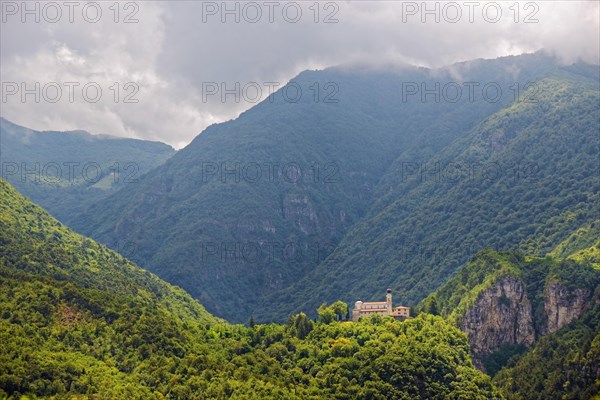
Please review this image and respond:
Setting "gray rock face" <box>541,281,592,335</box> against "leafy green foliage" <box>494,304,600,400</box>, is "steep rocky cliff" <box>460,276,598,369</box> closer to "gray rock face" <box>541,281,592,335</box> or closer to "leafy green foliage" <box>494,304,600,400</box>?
"gray rock face" <box>541,281,592,335</box>

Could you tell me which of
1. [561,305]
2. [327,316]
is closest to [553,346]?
[561,305]

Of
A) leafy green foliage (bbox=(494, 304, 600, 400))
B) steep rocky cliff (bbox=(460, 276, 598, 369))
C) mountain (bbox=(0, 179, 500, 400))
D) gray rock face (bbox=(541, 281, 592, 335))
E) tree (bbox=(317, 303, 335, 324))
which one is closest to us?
mountain (bbox=(0, 179, 500, 400))

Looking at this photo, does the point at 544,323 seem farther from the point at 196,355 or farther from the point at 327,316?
the point at 196,355

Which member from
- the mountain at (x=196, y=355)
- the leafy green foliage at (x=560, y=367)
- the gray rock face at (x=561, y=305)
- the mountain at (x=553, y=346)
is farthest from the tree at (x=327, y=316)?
the gray rock face at (x=561, y=305)

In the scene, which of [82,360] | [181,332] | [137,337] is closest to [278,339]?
[181,332]

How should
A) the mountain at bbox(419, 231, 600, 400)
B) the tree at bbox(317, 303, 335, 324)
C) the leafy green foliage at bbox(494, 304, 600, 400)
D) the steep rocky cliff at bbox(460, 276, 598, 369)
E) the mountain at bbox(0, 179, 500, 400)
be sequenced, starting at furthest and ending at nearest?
the tree at bbox(317, 303, 335, 324) < the steep rocky cliff at bbox(460, 276, 598, 369) < the mountain at bbox(419, 231, 600, 400) < the leafy green foliage at bbox(494, 304, 600, 400) < the mountain at bbox(0, 179, 500, 400)

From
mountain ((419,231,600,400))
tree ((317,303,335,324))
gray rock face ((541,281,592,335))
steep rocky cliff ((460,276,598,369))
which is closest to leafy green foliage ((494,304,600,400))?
mountain ((419,231,600,400))

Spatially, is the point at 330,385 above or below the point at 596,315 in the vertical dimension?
below

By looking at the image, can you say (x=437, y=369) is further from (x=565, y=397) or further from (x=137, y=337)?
(x=137, y=337)
